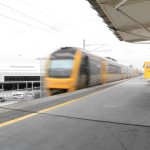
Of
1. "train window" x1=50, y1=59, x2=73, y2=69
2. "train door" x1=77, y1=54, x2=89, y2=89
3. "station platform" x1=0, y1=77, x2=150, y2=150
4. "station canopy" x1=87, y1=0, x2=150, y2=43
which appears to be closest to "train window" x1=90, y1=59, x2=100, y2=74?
"train door" x1=77, y1=54, x2=89, y2=89

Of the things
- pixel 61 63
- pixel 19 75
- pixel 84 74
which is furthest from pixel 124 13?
pixel 19 75

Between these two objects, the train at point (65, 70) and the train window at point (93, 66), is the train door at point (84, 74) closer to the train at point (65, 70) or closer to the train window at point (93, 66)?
the train at point (65, 70)

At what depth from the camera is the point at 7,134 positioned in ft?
14.9

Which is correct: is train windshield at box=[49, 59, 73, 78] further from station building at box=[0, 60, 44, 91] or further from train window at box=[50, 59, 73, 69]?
station building at box=[0, 60, 44, 91]

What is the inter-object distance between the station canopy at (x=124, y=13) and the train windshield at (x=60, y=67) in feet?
11.9

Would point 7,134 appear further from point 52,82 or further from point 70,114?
point 52,82

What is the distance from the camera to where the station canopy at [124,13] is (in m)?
7.34

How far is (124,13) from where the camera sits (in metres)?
8.20

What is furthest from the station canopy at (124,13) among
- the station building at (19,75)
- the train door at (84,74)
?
the station building at (19,75)

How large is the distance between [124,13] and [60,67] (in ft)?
22.2

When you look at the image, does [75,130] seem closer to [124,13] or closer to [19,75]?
[124,13]

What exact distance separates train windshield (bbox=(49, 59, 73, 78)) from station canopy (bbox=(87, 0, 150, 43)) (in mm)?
3624

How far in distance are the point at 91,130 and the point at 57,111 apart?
2.32 metres

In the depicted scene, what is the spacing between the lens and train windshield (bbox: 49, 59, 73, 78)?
13945mm
